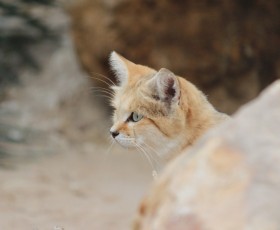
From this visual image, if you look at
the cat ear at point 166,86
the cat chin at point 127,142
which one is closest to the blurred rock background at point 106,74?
the cat chin at point 127,142

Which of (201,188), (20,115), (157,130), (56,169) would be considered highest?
(20,115)

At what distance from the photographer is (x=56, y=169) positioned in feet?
25.2

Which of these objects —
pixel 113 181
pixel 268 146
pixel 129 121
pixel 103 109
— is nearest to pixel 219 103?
pixel 103 109

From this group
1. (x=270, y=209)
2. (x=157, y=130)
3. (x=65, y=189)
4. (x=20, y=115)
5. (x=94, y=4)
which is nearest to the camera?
(x=270, y=209)

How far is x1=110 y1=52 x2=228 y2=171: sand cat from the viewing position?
4.30 m

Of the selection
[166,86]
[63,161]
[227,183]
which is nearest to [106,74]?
[63,161]

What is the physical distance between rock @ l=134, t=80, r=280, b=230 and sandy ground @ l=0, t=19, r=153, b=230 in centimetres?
306

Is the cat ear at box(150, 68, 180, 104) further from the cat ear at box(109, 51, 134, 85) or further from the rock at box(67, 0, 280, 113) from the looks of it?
the rock at box(67, 0, 280, 113)

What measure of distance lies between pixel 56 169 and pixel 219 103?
205cm

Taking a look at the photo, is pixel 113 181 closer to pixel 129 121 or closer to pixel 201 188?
pixel 129 121

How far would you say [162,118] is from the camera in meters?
4.34

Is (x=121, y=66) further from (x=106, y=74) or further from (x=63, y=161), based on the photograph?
(x=106, y=74)

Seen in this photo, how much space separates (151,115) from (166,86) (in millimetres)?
196

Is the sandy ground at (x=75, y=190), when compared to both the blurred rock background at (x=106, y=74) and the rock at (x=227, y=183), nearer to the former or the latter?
the blurred rock background at (x=106, y=74)
